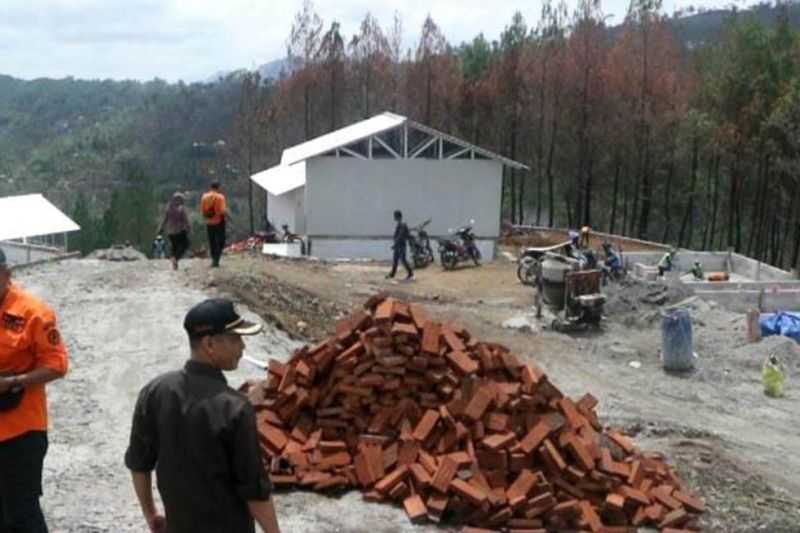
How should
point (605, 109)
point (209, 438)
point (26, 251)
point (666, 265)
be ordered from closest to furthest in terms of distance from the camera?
1. point (209, 438)
2. point (666, 265)
3. point (26, 251)
4. point (605, 109)

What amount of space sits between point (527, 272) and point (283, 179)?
1388 cm

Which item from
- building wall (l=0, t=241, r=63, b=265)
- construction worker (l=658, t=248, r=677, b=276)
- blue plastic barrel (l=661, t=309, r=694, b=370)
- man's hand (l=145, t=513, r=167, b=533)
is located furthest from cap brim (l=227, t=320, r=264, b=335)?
building wall (l=0, t=241, r=63, b=265)

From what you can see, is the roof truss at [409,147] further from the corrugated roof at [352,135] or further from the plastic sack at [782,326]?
the plastic sack at [782,326]

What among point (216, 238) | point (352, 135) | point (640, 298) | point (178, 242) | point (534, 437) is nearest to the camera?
point (534, 437)

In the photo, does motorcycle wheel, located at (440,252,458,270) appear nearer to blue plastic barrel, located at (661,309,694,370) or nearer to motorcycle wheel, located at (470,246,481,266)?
motorcycle wheel, located at (470,246,481,266)

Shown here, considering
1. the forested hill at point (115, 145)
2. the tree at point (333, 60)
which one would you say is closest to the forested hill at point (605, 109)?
the tree at point (333, 60)

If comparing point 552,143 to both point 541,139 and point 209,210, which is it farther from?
point 209,210

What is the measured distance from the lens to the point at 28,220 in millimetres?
28688

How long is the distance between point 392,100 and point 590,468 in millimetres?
A: 33221

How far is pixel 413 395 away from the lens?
8.00 metres

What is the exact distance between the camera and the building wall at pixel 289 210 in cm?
3066

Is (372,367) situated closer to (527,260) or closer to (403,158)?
(527,260)

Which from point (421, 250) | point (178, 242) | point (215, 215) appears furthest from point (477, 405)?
point (421, 250)

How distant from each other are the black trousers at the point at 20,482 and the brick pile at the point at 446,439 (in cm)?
315
